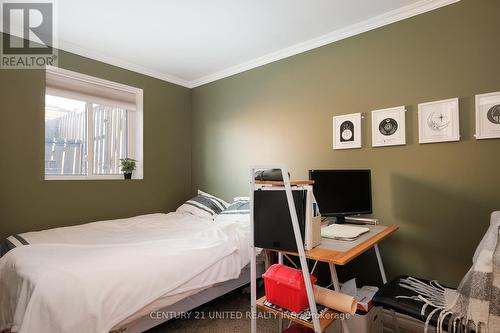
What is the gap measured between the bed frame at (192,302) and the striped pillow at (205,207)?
844 mm

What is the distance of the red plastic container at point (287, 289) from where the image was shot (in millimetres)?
1395

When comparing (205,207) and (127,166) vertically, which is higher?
(127,166)

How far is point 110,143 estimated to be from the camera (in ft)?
10.7

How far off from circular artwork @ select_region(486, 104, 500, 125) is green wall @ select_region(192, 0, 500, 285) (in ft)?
0.32

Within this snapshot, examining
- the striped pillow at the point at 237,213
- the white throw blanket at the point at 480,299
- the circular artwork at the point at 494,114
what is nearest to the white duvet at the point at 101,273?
the striped pillow at the point at 237,213

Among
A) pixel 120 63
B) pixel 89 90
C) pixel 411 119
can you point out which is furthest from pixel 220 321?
pixel 120 63

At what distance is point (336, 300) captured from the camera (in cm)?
137

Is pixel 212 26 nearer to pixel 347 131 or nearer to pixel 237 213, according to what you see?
pixel 347 131

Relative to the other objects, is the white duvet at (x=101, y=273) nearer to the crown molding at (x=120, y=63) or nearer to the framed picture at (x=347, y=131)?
the framed picture at (x=347, y=131)

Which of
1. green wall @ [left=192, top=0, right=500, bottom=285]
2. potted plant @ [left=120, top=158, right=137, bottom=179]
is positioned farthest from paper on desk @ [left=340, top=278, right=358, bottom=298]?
potted plant @ [left=120, top=158, right=137, bottom=179]

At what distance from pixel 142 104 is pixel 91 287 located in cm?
252

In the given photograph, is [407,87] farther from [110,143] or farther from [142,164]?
[110,143]

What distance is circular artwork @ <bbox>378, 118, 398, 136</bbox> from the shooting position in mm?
2229

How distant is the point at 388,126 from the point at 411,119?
174 millimetres
